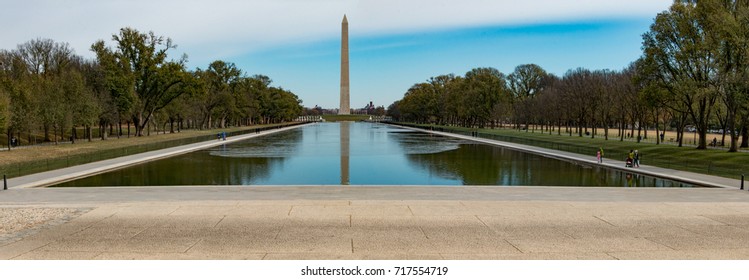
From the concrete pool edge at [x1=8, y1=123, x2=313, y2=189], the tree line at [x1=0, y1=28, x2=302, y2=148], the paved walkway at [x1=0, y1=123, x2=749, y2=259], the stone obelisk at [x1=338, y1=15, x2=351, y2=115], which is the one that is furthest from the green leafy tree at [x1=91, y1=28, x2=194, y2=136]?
the stone obelisk at [x1=338, y1=15, x2=351, y2=115]

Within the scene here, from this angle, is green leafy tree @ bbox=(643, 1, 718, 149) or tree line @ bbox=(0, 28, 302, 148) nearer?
green leafy tree @ bbox=(643, 1, 718, 149)

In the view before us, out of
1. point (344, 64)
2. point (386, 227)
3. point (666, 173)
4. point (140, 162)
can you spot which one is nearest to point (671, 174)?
point (666, 173)

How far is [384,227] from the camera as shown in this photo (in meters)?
12.3

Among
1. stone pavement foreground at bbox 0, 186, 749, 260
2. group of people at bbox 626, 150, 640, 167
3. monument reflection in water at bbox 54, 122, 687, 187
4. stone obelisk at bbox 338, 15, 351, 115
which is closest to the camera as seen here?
stone pavement foreground at bbox 0, 186, 749, 260

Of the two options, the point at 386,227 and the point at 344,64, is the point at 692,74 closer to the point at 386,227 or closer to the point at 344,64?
the point at 386,227

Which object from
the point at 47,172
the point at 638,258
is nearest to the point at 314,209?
the point at 638,258

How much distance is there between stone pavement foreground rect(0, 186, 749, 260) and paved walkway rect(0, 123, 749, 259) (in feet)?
0.09

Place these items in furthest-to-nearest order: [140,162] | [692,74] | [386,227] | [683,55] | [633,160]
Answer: [692,74] → [683,55] → [140,162] → [633,160] → [386,227]

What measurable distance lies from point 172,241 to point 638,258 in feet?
32.2

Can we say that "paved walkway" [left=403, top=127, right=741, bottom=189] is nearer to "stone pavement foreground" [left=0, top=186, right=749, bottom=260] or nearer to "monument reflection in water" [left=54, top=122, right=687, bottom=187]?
→ "monument reflection in water" [left=54, top=122, right=687, bottom=187]

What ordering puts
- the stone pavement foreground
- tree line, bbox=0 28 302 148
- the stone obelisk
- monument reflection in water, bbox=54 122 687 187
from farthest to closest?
the stone obelisk < tree line, bbox=0 28 302 148 < monument reflection in water, bbox=54 122 687 187 < the stone pavement foreground

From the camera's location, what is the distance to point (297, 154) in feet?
138

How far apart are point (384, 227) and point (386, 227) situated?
5 cm

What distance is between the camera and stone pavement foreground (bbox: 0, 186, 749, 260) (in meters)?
10.2
